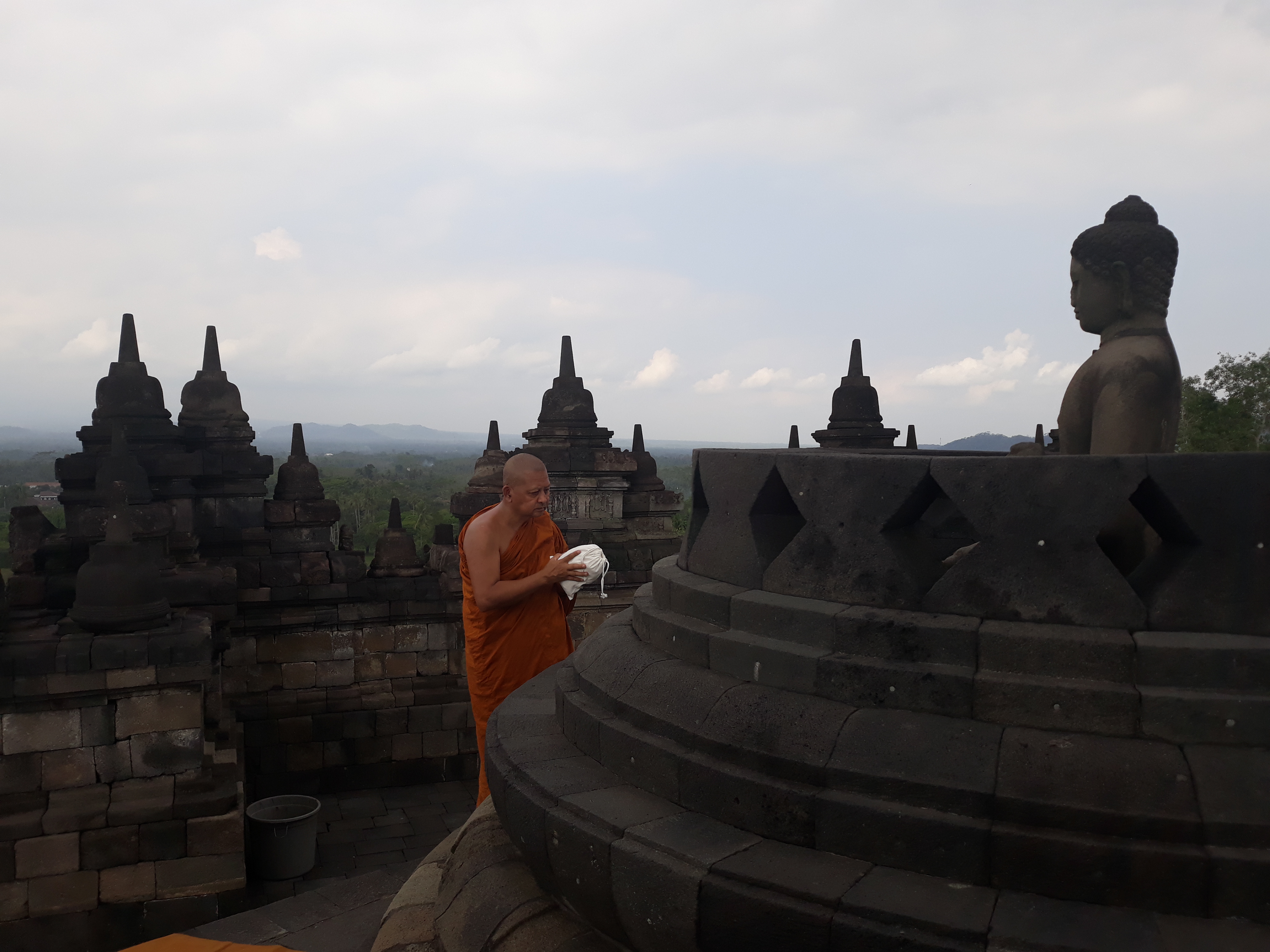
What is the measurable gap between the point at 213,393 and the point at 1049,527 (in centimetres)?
1039

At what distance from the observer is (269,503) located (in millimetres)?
8898

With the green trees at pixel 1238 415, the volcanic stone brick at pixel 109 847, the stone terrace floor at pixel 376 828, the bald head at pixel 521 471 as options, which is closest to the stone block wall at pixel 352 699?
the stone terrace floor at pixel 376 828

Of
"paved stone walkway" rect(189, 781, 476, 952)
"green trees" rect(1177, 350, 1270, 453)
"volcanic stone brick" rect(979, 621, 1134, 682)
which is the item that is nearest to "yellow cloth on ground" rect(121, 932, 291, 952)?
"paved stone walkway" rect(189, 781, 476, 952)

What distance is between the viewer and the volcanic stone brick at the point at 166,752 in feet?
17.8

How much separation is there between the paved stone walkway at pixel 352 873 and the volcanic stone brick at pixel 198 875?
0.85 feet

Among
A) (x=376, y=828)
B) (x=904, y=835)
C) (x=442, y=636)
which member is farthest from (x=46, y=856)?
(x=904, y=835)

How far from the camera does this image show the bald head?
14.4 ft

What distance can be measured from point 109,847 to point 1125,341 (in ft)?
19.8

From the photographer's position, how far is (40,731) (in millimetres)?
5250

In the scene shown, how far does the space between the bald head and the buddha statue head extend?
2.51 m

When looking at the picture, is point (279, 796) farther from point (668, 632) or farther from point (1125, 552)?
point (1125, 552)

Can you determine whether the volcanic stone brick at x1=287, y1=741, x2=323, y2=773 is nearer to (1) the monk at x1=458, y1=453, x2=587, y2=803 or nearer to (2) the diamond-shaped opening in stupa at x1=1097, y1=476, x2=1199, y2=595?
(1) the monk at x1=458, y1=453, x2=587, y2=803

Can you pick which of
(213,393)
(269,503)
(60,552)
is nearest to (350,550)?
(269,503)

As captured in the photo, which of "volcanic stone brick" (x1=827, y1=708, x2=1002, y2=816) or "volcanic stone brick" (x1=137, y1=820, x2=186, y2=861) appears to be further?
"volcanic stone brick" (x1=137, y1=820, x2=186, y2=861)
